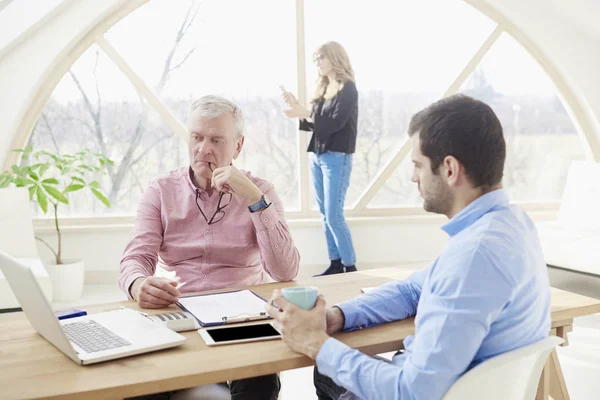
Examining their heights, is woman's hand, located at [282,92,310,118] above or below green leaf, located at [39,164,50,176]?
above

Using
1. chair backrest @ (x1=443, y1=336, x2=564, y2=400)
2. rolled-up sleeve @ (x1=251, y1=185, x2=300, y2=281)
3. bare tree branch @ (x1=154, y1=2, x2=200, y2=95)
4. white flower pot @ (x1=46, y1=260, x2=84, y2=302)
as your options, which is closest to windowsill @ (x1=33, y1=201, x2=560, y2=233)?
white flower pot @ (x1=46, y1=260, x2=84, y2=302)

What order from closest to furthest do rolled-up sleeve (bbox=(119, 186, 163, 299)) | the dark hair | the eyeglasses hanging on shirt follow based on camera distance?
the dark hair < rolled-up sleeve (bbox=(119, 186, 163, 299)) < the eyeglasses hanging on shirt

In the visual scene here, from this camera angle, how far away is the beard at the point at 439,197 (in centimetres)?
152

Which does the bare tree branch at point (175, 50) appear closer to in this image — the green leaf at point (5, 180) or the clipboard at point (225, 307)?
the green leaf at point (5, 180)

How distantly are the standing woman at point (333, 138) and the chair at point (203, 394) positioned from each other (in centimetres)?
313

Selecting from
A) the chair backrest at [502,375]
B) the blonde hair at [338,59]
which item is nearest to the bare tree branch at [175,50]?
the blonde hair at [338,59]

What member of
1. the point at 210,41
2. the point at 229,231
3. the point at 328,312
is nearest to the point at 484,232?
the point at 328,312

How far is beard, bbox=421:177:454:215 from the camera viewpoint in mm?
1521

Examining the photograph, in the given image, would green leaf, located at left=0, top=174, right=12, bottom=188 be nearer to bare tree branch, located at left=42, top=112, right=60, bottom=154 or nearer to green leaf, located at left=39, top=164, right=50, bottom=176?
green leaf, located at left=39, top=164, right=50, bottom=176

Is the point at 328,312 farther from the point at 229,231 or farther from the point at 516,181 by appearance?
the point at 516,181

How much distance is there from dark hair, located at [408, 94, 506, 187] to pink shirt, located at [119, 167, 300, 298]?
0.91 meters

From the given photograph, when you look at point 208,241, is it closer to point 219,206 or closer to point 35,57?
point 219,206

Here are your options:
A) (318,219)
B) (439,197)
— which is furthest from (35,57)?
(439,197)

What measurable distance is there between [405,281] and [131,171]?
4306mm
